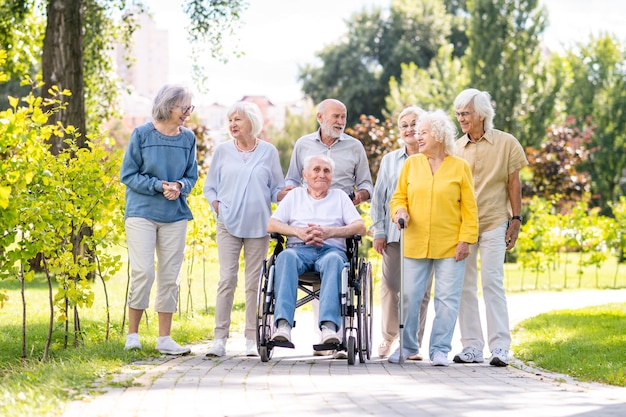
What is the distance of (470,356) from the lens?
7.78 m

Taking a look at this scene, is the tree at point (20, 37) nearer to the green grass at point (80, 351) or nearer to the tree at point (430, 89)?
the green grass at point (80, 351)

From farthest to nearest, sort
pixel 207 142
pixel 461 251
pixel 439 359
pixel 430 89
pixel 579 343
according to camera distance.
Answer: pixel 430 89 < pixel 207 142 < pixel 579 343 < pixel 461 251 < pixel 439 359

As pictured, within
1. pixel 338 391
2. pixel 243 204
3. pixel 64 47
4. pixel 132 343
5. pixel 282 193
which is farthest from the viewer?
pixel 64 47

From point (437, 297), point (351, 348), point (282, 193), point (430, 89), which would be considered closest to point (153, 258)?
point (282, 193)

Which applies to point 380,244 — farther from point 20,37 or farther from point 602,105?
point 602,105

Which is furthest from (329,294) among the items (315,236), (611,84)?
(611,84)

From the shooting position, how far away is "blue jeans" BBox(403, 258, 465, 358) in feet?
24.9

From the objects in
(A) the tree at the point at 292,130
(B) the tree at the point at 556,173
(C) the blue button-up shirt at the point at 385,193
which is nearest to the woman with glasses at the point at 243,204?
(C) the blue button-up shirt at the point at 385,193

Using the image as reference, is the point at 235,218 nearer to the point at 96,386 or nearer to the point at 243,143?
the point at 243,143

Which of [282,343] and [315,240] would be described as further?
[315,240]

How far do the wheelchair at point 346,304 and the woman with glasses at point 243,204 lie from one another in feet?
0.96

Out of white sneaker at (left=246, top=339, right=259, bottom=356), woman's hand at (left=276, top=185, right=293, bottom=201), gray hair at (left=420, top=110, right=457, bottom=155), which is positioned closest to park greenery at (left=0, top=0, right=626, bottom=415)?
white sneaker at (left=246, top=339, right=259, bottom=356)

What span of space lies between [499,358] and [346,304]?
1.15 meters

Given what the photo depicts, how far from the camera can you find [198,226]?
11.9 m
